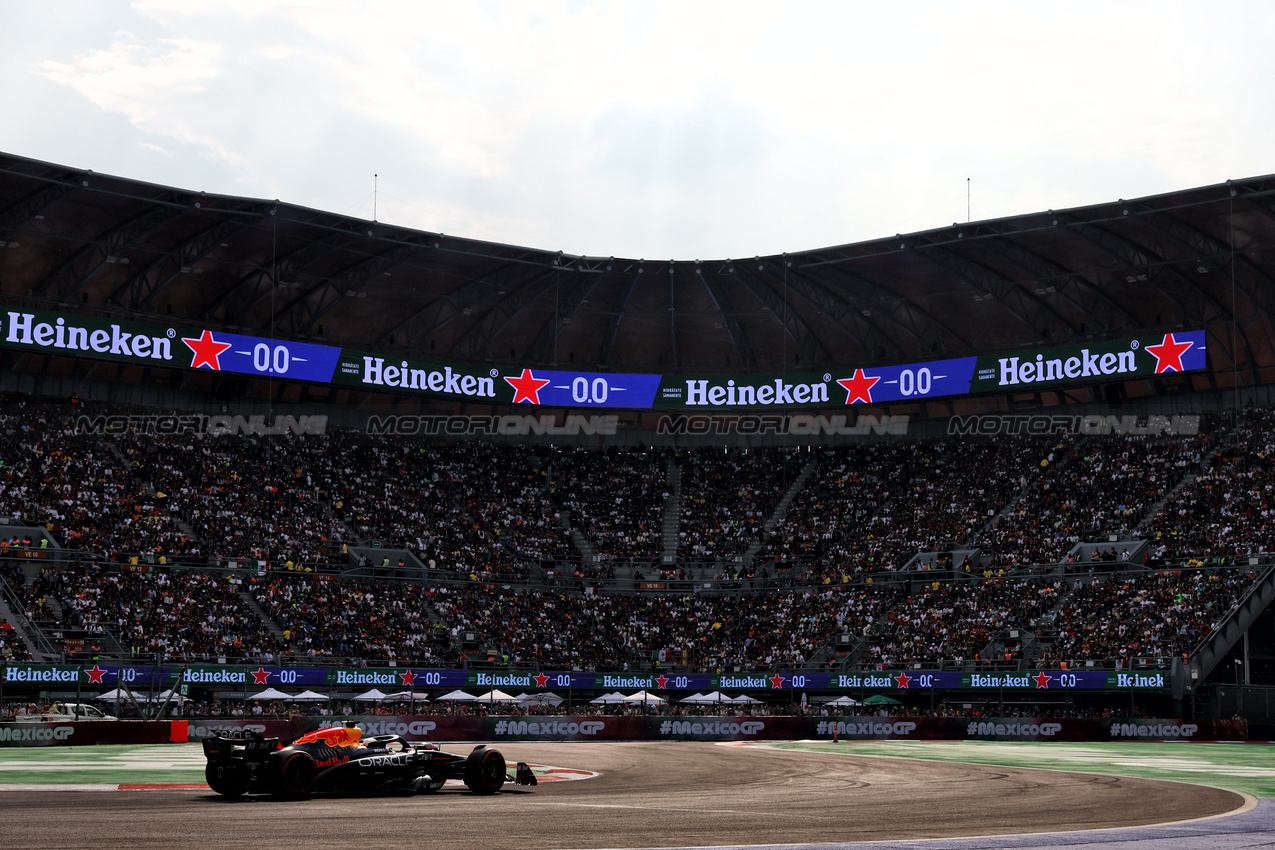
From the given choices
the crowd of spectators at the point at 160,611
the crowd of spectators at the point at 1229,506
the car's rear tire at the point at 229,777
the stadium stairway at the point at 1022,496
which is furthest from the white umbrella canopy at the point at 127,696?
the crowd of spectators at the point at 1229,506

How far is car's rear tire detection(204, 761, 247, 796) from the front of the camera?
710 inches

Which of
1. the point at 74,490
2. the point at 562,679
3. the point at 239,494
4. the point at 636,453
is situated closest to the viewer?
the point at 74,490

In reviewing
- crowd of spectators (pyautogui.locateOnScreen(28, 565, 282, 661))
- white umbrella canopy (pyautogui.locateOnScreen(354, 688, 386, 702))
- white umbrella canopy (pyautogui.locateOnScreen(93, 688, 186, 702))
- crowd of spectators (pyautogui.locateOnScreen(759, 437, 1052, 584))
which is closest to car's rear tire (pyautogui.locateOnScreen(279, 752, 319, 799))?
white umbrella canopy (pyautogui.locateOnScreen(93, 688, 186, 702))

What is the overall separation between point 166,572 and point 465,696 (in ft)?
45.9

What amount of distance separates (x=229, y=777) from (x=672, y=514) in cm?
5230

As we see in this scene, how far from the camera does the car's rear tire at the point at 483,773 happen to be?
1956 cm

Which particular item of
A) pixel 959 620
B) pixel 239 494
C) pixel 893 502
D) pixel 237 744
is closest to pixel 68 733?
pixel 237 744

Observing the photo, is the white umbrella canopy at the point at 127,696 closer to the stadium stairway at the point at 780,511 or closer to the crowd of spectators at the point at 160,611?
the crowd of spectators at the point at 160,611

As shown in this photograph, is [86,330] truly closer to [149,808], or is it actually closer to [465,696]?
[465,696]

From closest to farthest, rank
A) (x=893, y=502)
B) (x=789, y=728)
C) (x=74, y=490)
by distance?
(x=789, y=728), (x=74, y=490), (x=893, y=502)

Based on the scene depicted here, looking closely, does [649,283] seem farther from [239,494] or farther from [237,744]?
[237,744]

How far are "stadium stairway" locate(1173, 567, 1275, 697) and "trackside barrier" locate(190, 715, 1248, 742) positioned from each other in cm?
263

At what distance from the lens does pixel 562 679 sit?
185ft

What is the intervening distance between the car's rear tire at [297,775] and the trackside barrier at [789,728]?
23.3 metres
